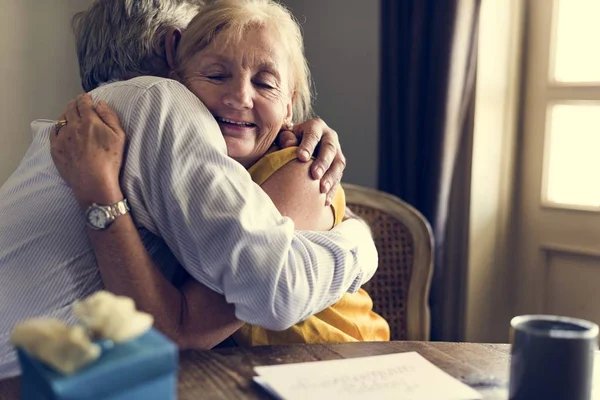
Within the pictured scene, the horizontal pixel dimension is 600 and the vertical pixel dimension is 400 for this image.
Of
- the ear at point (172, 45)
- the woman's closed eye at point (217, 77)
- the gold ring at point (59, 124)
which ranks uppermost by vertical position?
the ear at point (172, 45)

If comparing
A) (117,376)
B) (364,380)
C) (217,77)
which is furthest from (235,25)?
(117,376)

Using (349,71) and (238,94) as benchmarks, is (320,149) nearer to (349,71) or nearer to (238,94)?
(238,94)

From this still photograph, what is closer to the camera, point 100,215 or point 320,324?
point 100,215

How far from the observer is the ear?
4.51 ft

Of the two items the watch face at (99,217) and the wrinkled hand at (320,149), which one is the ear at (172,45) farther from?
the watch face at (99,217)

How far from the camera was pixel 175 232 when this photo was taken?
107cm

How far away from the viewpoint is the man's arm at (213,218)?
1.02 meters

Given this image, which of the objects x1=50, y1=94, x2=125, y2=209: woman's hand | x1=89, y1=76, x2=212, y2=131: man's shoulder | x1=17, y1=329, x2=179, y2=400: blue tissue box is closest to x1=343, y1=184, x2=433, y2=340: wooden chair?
x1=89, y1=76, x2=212, y2=131: man's shoulder

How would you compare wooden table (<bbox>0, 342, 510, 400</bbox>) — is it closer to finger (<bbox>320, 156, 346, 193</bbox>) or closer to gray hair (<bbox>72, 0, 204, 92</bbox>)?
finger (<bbox>320, 156, 346, 193</bbox>)

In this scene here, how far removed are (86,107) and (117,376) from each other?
2.19 feet

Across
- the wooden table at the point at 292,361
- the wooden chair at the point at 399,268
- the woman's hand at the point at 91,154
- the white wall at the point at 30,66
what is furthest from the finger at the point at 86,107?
the white wall at the point at 30,66

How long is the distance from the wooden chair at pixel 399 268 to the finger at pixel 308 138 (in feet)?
1.80

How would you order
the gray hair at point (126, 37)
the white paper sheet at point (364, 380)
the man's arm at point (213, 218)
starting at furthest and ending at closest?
1. the gray hair at point (126, 37)
2. the man's arm at point (213, 218)
3. the white paper sheet at point (364, 380)

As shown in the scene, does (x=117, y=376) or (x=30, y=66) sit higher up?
(x=30, y=66)
